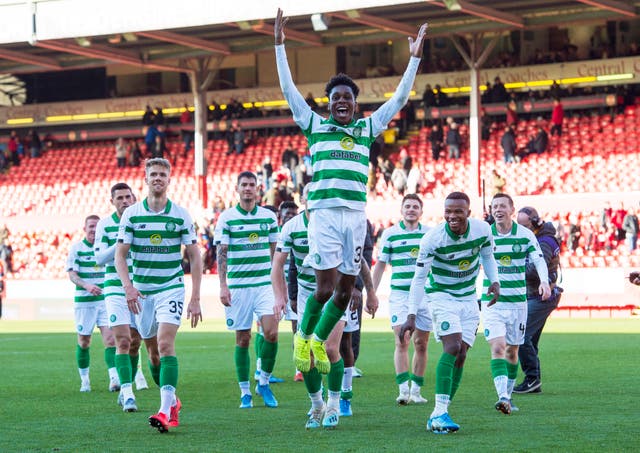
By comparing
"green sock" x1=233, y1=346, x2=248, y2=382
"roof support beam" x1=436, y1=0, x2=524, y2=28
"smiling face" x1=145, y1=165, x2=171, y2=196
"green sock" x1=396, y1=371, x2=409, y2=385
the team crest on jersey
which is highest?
"roof support beam" x1=436, y1=0, x2=524, y2=28

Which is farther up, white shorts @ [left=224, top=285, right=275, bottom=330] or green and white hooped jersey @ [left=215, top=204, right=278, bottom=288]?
green and white hooped jersey @ [left=215, top=204, right=278, bottom=288]

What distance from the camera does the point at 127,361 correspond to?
38.2 feet

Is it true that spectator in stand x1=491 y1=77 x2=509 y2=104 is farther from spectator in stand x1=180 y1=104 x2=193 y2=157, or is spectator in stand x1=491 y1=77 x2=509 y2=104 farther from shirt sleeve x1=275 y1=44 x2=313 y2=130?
shirt sleeve x1=275 y1=44 x2=313 y2=130

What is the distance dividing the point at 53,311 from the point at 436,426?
1180 inches

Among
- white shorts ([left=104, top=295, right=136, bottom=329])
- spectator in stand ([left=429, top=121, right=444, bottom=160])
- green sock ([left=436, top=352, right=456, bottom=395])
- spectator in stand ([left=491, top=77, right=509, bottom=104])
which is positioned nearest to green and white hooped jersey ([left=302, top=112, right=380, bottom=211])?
green sock ([left=436, top=352, right=456, bottom=395])

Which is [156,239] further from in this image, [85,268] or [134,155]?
[134,155]

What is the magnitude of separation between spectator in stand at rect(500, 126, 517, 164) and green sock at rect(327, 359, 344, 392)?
27.8m

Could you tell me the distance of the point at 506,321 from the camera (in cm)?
1172

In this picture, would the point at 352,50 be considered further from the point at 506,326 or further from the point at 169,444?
the point at 169,444

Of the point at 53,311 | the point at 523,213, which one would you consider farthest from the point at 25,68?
the point at 523,213

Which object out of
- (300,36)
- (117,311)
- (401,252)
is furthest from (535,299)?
(300,36)

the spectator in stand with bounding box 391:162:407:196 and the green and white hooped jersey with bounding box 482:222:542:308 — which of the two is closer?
the green and white hooped jersey with bounding box 482:222:542:308

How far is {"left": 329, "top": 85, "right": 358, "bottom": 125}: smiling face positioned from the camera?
916 cm

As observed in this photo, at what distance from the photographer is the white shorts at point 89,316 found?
583 inches
